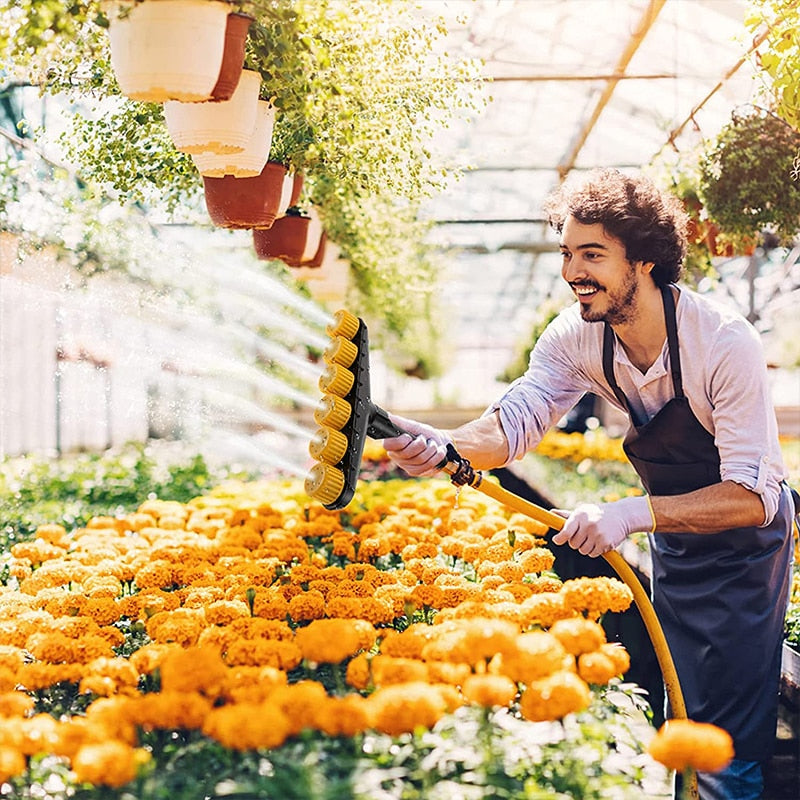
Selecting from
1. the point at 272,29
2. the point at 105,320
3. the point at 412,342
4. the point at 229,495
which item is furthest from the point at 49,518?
the point at 412,342

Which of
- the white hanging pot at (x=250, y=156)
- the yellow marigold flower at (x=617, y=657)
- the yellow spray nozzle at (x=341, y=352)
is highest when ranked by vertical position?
the white hanging pot at (x=250, y=156)

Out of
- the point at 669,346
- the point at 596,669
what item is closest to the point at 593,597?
the point at 596,669

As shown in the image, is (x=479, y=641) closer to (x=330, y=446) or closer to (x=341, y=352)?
(x=330, y=446)

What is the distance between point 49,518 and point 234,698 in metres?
2.98

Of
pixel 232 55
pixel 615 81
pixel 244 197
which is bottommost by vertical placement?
pixel 244 197

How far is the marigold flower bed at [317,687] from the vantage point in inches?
44.1

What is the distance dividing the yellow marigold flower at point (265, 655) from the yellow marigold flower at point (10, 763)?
34cm

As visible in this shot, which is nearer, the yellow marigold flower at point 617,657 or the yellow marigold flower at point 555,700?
the yellow marigold flower at point 555,700

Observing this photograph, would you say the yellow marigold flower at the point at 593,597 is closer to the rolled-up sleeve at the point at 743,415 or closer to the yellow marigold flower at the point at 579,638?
the yellow marigold flower at the point at 579,638

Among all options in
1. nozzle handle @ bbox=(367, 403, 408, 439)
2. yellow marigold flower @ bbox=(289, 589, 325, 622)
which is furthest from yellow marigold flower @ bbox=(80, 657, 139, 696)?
nozzle handle @ bbox=(367, 403, 408, 439)

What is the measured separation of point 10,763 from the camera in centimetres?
112

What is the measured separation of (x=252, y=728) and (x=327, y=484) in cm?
57

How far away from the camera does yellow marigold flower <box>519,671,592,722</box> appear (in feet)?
3.81

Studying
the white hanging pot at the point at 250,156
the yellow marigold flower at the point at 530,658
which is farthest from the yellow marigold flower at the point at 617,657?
the white hanging pot at the point at 250,156
